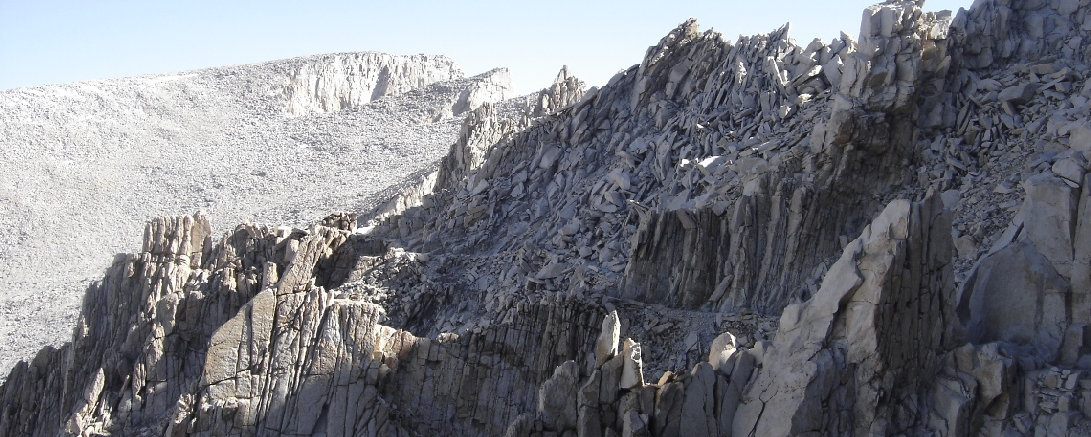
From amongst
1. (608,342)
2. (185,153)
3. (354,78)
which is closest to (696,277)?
(608,342)

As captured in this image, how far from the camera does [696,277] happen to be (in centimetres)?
3023

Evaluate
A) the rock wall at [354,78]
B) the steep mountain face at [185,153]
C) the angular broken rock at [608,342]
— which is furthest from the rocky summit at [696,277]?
the rock wall at [354,78]

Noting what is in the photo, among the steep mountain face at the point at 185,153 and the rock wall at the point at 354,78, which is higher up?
the rock wall at the point at 354,78

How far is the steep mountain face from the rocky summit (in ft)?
63.7

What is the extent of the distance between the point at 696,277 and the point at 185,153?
5313 cm

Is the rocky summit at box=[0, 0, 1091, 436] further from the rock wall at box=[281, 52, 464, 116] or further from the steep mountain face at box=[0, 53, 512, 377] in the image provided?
the rock wall at box=[281, 52, 464, 116]

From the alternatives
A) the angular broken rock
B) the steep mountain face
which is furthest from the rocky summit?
the steep mountain face

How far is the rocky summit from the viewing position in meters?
19.5

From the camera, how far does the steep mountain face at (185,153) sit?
59.9m

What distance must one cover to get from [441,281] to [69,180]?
143 feet

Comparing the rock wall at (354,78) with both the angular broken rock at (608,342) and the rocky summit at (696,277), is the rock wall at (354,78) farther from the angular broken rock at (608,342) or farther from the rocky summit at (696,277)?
the angular broken rock at (608,342)

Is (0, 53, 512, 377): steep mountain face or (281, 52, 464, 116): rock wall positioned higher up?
(281, 52, 464, 116): rock wall

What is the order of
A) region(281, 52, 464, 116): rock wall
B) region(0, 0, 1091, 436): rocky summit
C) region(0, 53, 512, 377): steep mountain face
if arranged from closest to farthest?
region(0, 0, 1091, 436): rocky summit, region(0, 53, 512, 377): steep mountain face, region(281, 52, 464, 116): rock wall

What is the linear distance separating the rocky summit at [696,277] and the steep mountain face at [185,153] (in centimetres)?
1941
